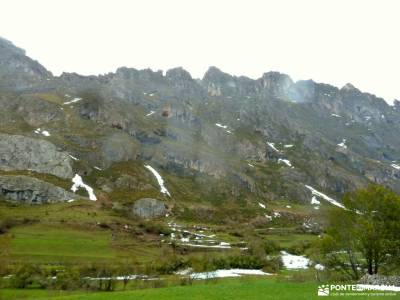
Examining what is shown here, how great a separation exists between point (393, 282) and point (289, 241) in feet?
449

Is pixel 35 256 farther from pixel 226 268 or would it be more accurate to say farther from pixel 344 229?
pixel 344 229

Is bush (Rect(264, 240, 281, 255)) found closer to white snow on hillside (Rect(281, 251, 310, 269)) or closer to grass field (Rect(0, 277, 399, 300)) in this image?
white snow on hillside (Rect(281, 251, 310, 269))

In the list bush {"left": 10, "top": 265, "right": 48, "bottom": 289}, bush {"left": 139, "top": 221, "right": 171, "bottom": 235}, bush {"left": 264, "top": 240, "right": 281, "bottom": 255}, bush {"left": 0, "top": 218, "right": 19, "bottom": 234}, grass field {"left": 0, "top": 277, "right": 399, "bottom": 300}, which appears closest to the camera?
grass field {"left": 0, "top": 277, "right": 399, "bottom": 300}

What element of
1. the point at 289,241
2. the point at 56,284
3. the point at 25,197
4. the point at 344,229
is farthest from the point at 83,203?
the point at 344,229

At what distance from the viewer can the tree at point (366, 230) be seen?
2185 inches

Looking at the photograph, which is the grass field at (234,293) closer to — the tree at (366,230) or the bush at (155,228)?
the tree at (366,230)

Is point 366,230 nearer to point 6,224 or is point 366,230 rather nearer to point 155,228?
point 155,228

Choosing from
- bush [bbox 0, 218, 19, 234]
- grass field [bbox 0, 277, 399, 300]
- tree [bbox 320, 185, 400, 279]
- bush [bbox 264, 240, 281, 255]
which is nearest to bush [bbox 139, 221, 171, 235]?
bush [bbox 264, 240, 281, 255]

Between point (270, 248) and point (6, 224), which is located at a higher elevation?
point (6, 224)

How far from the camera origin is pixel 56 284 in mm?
81688

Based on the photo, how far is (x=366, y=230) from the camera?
56.0 metres

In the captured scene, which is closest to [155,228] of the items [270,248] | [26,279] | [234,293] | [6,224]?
[270,248]

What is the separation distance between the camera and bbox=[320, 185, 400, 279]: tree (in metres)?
55.5

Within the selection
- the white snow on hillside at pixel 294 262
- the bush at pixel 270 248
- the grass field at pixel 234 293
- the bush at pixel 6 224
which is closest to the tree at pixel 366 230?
the grass field at pixel 234 293
